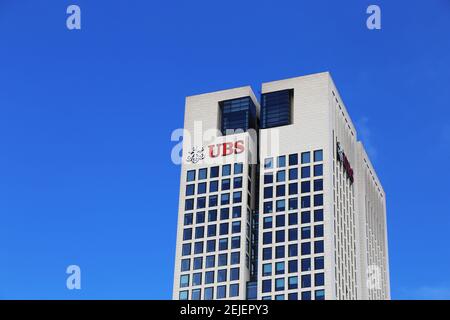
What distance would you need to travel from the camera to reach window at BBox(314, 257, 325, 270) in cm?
13625

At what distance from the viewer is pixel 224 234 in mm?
145250

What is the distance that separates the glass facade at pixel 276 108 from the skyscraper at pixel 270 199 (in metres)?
0.19

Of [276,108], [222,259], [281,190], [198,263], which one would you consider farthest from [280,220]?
[276,108]

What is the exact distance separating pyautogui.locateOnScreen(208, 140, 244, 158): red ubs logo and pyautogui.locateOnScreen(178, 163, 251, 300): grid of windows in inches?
101

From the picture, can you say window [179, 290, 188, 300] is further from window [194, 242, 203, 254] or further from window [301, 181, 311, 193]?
window [301, 181, 311, 193]

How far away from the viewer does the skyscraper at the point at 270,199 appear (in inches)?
5472

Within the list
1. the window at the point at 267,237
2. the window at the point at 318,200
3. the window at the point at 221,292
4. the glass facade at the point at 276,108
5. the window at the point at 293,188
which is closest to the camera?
the window at the point at 221,292

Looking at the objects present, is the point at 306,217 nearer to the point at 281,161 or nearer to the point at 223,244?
the point at 281,161

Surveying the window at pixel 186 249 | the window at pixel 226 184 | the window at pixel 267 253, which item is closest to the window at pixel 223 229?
the window at pixel 186 249

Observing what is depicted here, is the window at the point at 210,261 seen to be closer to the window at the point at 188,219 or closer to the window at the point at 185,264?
the window at the point at 185,264

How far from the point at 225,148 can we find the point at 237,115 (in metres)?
8.17

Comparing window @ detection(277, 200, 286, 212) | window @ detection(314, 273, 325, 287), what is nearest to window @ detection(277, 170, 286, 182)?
window @ detection(277, 200, 286, 212)
